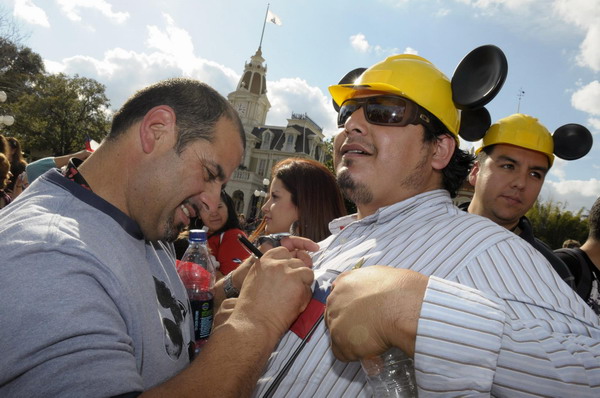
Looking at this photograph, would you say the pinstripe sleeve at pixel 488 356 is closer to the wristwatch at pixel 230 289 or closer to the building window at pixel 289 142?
the wristwatch at pixel 230 289

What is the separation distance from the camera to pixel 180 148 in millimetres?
1864

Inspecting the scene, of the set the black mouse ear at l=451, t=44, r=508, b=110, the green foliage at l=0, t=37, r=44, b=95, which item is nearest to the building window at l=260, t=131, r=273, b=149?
the green foliage at l=0, t=37, r=44, b=95

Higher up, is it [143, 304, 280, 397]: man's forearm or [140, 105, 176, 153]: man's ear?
[140, 105, 176, 153]: man's ear

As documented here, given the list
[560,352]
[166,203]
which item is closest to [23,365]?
[166,203]

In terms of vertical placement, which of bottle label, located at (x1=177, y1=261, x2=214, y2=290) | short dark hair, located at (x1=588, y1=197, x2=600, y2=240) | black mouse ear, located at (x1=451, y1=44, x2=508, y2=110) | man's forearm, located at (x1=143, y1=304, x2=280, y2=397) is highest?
black mouse ear, located at (x1=451, y1=44, x2=508, y2=110)

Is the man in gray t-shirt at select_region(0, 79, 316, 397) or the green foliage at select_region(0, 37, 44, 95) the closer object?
the man in gray t-shirt at select_region(0, 79, 316, 397)

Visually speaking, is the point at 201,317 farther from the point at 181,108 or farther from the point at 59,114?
the point at 59,114

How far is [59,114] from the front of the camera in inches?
1444

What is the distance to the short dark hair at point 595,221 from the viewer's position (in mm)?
4126

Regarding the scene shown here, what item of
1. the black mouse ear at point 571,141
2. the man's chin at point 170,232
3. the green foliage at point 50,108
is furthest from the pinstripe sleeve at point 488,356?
the green foliage at point 50,108

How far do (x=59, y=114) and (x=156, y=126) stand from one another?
139 ft

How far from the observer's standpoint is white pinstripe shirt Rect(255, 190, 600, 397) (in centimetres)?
110

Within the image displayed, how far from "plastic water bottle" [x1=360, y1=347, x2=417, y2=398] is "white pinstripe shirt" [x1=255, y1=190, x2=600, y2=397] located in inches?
7.0

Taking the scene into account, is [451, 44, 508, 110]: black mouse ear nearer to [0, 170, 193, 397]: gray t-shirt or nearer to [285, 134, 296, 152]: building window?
[0, 170, 193, 397]: gray t-shirt
